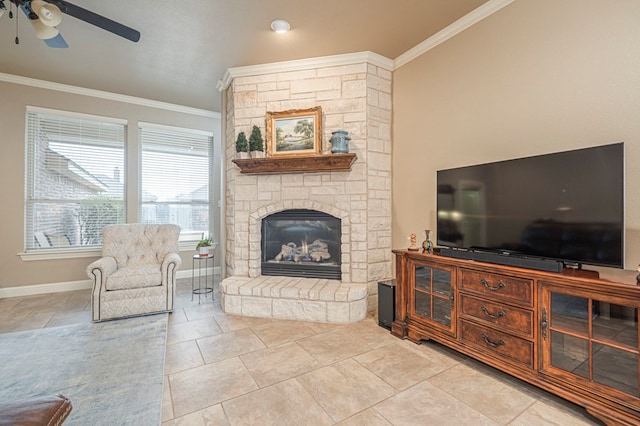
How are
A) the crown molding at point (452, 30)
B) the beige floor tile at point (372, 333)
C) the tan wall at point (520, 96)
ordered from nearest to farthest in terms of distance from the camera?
the tan wall at point (520, 96) → the crown molding at point (452, 30) → the beige floor tile at point (372, 333)

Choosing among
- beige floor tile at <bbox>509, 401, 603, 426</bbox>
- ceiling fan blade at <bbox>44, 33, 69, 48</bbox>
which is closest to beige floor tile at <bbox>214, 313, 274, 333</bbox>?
beige floor tile at <bbox>509, 401, 603, 426</bbox>

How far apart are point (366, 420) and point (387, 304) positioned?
1.31 m

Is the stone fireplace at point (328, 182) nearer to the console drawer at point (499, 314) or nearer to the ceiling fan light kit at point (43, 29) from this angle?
the console drawer at point (499, 314)

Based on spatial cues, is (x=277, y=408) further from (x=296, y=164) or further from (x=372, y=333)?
(x=296, y=164)

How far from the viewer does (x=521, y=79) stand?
2301 millimetres

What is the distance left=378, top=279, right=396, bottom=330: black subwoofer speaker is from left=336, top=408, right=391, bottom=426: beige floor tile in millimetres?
1192

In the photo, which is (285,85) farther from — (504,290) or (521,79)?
(504,290)

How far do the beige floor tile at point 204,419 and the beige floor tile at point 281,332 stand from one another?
843 mm

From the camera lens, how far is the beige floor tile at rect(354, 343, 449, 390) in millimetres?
2006

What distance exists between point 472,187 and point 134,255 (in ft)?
12.7

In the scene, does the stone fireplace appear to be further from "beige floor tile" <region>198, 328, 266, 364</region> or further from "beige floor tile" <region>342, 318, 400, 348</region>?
"beige floor tile" <region>198, 328, 266, 364</region>

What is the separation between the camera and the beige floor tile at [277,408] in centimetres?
160

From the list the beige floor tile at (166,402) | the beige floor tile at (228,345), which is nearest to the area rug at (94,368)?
the beige floor tile at (166,402)

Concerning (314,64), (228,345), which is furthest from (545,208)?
(314,64)
